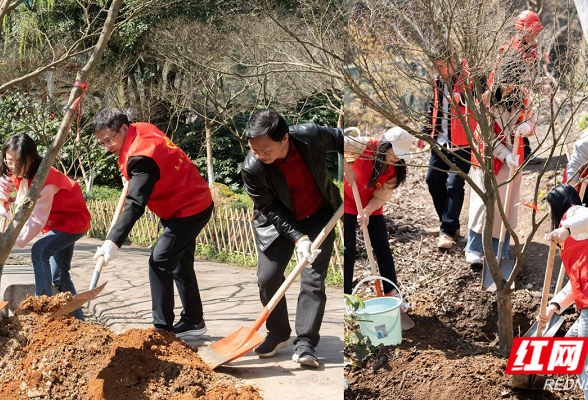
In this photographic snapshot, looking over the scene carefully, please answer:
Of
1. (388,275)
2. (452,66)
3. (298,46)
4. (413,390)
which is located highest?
(298,46)

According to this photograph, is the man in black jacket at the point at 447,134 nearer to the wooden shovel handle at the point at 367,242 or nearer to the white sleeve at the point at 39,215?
the wooden shovel handle at the point at 367,242

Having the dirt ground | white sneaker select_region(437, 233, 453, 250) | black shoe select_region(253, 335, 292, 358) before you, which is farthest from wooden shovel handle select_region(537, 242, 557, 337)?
black shoe select_region(253, 335, 292, 358)

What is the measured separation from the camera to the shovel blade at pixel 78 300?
2.77 m

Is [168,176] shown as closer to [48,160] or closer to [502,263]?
[48,160]

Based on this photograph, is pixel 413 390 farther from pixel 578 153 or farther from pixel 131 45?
pixel 131 45

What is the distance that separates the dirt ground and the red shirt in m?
0.31

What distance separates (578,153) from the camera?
247cm

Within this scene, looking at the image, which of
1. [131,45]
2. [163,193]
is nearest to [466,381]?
[163,193]

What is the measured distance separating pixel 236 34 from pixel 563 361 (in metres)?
4.72

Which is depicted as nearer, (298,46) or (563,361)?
(563,361)

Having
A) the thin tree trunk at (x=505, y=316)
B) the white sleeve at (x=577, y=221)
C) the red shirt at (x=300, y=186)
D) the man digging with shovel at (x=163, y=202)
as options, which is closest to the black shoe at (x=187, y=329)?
the man digging with shovel at (x=163, y=202)

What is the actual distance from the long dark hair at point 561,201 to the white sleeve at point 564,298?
250 mm

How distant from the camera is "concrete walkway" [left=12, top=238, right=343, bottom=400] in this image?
2648mm

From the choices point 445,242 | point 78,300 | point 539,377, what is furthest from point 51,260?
point 539,377
